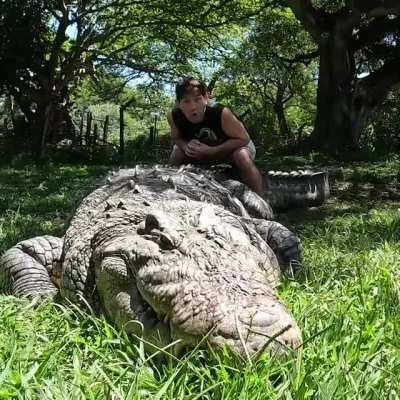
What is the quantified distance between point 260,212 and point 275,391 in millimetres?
3071

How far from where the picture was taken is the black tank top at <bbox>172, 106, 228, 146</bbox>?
4976mm

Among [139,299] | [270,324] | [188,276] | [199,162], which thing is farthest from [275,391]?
[199,162]

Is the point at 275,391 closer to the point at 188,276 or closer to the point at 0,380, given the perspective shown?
the point at 188,276

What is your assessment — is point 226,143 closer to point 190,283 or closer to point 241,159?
point 241,159

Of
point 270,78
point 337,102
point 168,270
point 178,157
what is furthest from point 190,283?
point 270,78

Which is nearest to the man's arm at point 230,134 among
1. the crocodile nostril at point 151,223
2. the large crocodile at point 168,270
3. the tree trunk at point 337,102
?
the large crocodile at point 168,270

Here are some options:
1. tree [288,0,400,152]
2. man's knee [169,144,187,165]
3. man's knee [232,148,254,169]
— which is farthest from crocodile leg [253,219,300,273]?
tree [288,0,400,152]

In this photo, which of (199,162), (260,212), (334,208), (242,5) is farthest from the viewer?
(242,5)

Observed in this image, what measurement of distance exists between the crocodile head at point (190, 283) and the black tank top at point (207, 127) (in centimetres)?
244

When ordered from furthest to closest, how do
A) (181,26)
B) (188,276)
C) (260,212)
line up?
1. (181,26)
2. (260,212)
3. (188,276)

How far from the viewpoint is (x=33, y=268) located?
300 centimetres

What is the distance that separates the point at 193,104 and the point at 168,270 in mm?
2959

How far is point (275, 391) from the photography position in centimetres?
151

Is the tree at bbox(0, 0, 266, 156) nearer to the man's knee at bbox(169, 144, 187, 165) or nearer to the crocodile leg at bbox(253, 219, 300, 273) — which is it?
the man's knee at bbox(169, 144, 187, 165)
